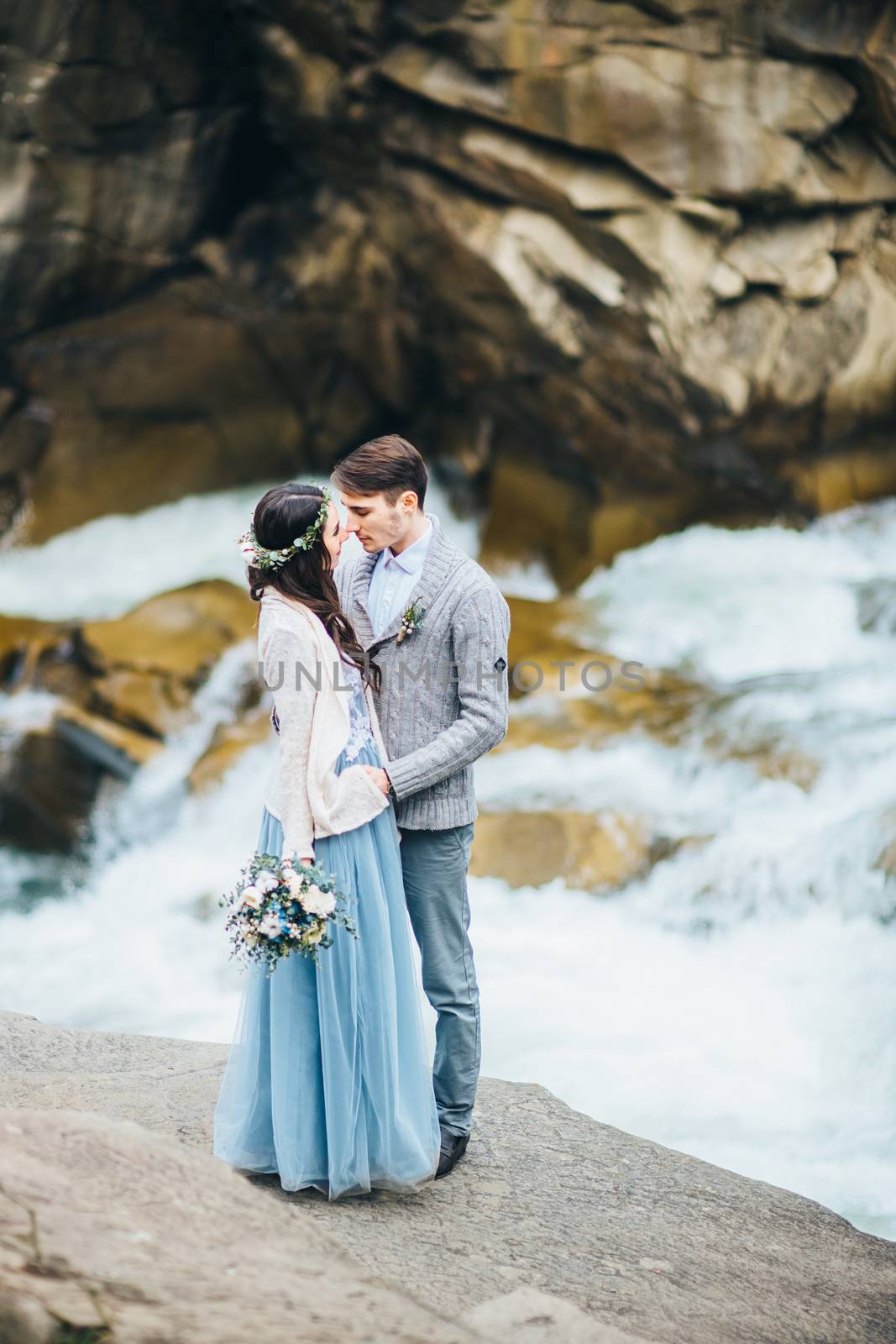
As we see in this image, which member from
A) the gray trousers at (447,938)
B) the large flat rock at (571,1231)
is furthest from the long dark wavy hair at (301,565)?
the large flat rock at (571,1231)

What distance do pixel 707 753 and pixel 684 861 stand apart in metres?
0.90

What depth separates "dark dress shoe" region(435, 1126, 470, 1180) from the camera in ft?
10.7

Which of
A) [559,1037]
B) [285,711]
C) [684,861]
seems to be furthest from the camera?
[684,861]

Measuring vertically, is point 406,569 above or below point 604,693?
above

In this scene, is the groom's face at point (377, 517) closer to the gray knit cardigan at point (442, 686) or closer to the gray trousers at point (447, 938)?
the gray knit cardigan at point (442, 686)

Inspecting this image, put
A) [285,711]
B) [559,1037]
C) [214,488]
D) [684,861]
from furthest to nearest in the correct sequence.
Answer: [214,488] → [684,861] → [559,1037] → [285,711]

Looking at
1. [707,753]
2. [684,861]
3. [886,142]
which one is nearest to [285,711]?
[684,861]

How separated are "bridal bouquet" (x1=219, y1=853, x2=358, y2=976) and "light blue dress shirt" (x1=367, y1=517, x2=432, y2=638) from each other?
637mm

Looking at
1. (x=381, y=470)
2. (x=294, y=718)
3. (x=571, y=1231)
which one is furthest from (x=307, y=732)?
(x=571, y=1231)

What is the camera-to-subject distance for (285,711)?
2969mm

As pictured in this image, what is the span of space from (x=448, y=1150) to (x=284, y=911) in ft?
2.91

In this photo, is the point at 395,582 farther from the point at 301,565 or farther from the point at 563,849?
the point at 563,849

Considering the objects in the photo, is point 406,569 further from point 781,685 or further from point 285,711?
point 781,685

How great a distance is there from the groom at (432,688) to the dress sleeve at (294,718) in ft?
0.68
